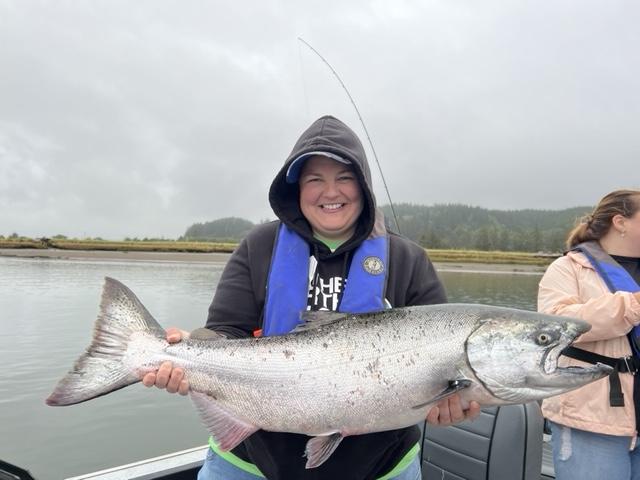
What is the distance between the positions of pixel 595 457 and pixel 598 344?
78cm

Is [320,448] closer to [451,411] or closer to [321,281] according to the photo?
[451,411]

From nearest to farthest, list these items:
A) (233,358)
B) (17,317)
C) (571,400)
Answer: (233,358) → (571,400) → (17,317)

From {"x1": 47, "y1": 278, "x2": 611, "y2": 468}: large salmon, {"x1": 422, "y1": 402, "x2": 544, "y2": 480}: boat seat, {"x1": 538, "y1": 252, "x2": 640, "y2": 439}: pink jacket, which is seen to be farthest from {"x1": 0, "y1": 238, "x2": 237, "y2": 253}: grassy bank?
{"x1": 47, "y1": 278, "x2": 611, "y2": 468}: large salmon

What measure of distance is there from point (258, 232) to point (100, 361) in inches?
47.3

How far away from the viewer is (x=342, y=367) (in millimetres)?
2729

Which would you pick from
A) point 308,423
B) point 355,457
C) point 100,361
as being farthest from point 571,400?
point 100,361

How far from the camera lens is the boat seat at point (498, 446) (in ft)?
11.1

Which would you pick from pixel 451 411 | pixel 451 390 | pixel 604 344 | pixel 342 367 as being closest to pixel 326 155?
pixel 342 367

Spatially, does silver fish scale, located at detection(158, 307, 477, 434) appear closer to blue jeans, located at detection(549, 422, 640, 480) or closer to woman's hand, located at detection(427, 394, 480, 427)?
woman's hand, located at detection(427, 394, 480, 427)

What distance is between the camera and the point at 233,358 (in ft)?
9.37

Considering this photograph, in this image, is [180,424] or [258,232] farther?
[180,424]

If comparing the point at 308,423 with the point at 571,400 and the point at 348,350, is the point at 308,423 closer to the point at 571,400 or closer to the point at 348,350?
the point at 348,350

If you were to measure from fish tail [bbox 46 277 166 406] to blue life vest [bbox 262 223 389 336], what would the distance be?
710 millimetres

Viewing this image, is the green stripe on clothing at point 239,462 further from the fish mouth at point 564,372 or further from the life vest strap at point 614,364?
the life vest strap at point 614,364
